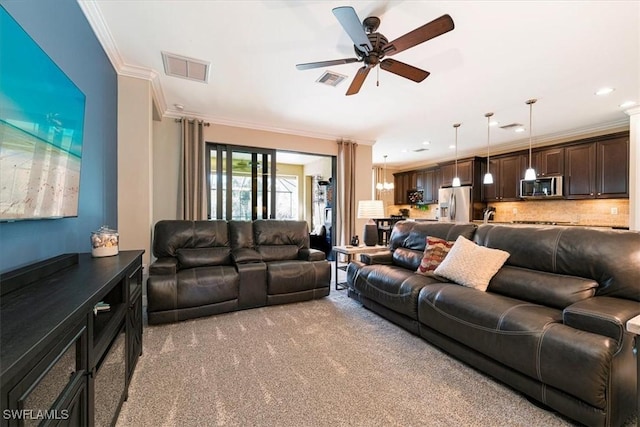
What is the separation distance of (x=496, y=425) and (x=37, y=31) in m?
3.26

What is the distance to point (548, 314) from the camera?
1751 mm

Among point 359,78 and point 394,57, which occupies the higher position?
point 394,57

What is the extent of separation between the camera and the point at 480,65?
2.91 m

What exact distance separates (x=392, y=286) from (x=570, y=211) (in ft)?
16.5

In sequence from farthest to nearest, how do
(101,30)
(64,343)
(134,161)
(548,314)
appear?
(134,161) < (101,30) < (548,314) < (64,343)

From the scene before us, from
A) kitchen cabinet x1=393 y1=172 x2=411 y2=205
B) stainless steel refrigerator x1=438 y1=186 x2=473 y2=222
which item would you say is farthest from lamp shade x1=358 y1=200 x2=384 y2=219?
kitchen cabinet x1=393 y1=172 x2=411 y2=205

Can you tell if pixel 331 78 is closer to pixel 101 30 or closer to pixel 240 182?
pixel 101 30

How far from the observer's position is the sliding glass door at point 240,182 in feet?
15.8

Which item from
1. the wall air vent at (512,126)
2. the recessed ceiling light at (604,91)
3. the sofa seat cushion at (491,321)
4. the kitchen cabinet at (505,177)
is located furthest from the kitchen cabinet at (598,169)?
the sofa seat cushion at (491,321)

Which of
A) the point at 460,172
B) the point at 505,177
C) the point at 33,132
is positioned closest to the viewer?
the point at 33,132

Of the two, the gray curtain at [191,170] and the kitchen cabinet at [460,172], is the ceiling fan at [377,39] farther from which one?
the kitchen cabinet at [460,172]

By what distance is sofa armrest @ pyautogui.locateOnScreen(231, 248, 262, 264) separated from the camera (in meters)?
3.31

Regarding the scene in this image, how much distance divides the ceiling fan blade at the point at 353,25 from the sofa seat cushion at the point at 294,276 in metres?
2.43

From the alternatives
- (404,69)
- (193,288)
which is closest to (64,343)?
(193,288)
